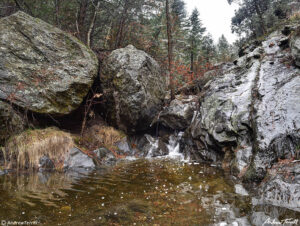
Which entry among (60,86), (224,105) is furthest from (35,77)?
(224,105)

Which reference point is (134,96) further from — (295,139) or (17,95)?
(295,139)

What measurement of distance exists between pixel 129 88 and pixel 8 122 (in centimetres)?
536

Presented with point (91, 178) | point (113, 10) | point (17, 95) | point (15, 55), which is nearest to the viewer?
point (91, 178)

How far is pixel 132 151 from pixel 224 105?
5265mm

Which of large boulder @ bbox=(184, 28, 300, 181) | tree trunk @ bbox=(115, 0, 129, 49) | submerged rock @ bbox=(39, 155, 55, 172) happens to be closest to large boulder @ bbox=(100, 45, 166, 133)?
large boulder @ bbox=(184, 28, 300, 181)

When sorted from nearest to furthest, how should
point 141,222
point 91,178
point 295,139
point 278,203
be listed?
point 141,222 → point 278,203 → point 295,139 → point 91,178

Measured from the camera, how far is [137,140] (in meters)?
11.5

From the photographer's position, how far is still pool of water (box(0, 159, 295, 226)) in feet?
10.9

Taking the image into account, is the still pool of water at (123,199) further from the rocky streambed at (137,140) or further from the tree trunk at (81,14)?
the tree trunk at (81,14)

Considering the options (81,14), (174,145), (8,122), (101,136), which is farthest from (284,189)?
(81,14)

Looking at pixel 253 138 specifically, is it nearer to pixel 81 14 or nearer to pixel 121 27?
pixel 121 27

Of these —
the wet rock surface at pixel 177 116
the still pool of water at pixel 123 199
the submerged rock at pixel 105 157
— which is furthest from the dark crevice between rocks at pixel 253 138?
the submerged rock at pixel 105 157

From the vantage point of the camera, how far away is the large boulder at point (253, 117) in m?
5.54

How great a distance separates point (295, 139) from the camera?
5.31 meters
